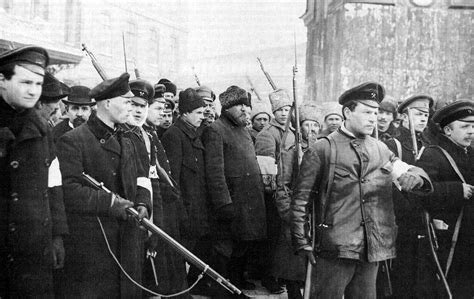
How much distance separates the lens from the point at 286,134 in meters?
5.84

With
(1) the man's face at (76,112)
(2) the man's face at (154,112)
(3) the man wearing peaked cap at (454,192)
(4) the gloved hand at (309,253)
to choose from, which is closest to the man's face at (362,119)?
(3) the man wearing peaked cap at (454,192)

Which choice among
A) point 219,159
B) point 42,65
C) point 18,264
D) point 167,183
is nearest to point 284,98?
point 219,159

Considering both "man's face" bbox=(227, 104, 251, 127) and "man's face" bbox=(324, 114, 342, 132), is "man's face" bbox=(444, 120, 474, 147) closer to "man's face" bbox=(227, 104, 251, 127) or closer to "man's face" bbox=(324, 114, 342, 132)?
"man's face" bbox=(324, 114, 342, 132)

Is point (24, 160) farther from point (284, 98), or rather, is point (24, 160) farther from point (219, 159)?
point (284, 98)

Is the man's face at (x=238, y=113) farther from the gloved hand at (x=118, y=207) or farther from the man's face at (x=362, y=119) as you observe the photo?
the gloved hand at (x=118, y=207)

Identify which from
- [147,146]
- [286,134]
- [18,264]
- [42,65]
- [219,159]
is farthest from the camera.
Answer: [286,134]

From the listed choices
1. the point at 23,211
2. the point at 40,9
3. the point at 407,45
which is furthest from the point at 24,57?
the point at 40,9

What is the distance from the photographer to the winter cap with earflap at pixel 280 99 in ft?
20.9

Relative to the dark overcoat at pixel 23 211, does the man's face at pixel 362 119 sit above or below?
above

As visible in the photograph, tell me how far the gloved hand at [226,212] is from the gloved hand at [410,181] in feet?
6.30

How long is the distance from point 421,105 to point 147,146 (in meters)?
Answer: 3.02

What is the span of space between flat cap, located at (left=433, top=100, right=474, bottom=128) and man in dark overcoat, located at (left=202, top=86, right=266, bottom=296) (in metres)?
2.19

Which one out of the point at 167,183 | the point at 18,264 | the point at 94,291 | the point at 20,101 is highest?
the point at 20,101

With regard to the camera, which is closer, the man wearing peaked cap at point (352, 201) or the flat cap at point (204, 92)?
the man wearing peaked cap at point (352, 201)
